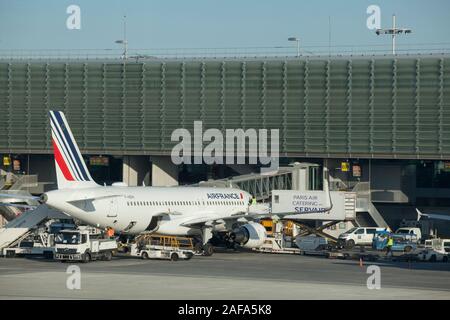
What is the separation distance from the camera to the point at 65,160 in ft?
237

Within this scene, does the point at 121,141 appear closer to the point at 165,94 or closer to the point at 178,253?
the point at 165,94

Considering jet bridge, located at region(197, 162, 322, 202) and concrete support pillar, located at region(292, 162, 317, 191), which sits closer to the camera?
jet bridge, located at region(197, 162, 322, 202)

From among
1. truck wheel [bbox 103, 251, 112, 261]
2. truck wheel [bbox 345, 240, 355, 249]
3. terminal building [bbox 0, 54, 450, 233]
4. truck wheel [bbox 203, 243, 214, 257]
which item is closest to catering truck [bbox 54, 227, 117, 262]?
truck wheel [bbox 103, 251, 112, 261]

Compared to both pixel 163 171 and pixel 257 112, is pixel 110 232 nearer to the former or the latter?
pixel 257 112

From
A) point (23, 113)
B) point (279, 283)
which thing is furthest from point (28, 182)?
point (279, 283)

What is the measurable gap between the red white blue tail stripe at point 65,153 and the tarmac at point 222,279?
6.57 m

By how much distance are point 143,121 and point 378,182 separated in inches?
1083

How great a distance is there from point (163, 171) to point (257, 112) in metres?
14.2

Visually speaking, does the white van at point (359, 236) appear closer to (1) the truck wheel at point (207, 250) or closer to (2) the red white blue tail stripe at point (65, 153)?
(1) the truck wheel at point (207, 250)

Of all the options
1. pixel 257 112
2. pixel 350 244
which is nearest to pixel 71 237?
pixel 350 244

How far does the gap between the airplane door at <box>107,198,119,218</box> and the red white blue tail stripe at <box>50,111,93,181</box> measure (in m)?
2.39

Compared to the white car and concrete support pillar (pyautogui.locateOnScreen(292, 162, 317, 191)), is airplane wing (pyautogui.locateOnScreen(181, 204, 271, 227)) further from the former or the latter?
concrete support pillar (pyautogui.locateOnScreen(292, 162, 317, 191))

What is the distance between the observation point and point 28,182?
121250 millimetres

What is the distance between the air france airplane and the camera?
234 ft
